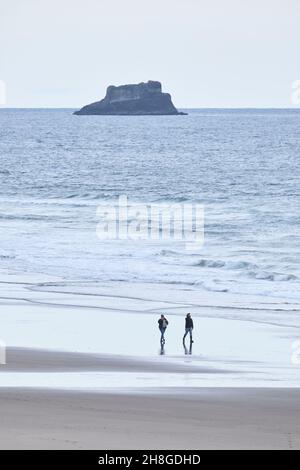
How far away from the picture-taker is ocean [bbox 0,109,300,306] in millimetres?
39094

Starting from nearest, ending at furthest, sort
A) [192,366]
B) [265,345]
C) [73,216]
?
[192,366] → [265,345] → [73,216]

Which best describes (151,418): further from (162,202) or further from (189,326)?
(162,202)

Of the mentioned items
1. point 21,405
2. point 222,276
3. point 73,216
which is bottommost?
point 21,405

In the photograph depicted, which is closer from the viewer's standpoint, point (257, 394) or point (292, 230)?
point (257, 394)

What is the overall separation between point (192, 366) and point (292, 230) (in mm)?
30543

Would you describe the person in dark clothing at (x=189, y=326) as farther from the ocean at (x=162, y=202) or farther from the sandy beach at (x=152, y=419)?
the ocean at (x=162, y=202)

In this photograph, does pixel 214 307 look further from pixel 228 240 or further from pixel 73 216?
pixel 73 216

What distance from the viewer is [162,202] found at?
69.3 metres

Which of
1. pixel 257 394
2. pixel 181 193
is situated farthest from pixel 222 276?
pixel 181 193

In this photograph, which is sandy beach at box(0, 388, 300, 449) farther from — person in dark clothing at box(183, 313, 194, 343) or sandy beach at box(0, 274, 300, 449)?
person in dark clothing at box(183, 313, 194, 343)

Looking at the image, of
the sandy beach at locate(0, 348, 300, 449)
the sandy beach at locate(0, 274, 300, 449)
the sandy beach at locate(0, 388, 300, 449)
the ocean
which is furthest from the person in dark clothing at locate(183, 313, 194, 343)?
the ocean

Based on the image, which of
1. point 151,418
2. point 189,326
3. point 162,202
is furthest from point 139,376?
point 162,202

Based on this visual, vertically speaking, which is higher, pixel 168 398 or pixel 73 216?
pixel 73 216

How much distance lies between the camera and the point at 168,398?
1806cm
